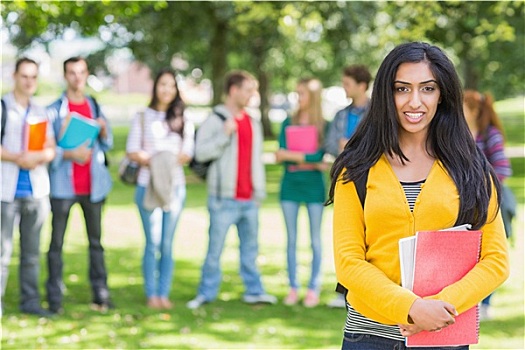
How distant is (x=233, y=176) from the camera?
8.35 metres

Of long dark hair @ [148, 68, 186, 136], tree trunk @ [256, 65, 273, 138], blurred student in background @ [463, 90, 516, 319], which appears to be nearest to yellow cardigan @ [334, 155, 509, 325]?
blurred student in background @ [463, 90, 516, 319]

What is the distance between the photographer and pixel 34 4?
7859 millimetres

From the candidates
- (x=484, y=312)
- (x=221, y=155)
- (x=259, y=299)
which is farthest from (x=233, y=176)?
(x=484, y=312)

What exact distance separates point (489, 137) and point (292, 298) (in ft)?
7.82

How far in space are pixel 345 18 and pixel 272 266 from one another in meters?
9.20

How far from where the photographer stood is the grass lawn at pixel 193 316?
7035 millimetres

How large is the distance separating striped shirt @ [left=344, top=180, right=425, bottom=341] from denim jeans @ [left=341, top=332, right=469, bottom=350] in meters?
0.01

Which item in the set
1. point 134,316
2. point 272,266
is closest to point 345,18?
Result: point 272,266

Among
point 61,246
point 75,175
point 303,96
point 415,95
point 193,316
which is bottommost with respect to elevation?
point 193,316

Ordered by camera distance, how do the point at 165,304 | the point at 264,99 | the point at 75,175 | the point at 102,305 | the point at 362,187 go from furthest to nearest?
the point at 264,99 → the point at 165,304 → the point at 102,305 → the point at 75,175 → the point at 362,187

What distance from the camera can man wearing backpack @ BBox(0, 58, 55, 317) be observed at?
759 cm

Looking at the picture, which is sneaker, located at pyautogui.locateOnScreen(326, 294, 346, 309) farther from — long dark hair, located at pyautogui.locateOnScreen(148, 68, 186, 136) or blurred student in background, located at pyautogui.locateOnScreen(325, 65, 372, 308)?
long dark hair, located at pyautogui.locateOnScreen(148, 68, 186, 136)

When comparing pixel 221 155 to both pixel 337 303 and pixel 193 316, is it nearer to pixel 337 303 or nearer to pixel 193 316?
pixel 193 316

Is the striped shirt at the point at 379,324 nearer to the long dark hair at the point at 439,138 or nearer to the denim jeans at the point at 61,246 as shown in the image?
the long dark hair at the point at 439,138
